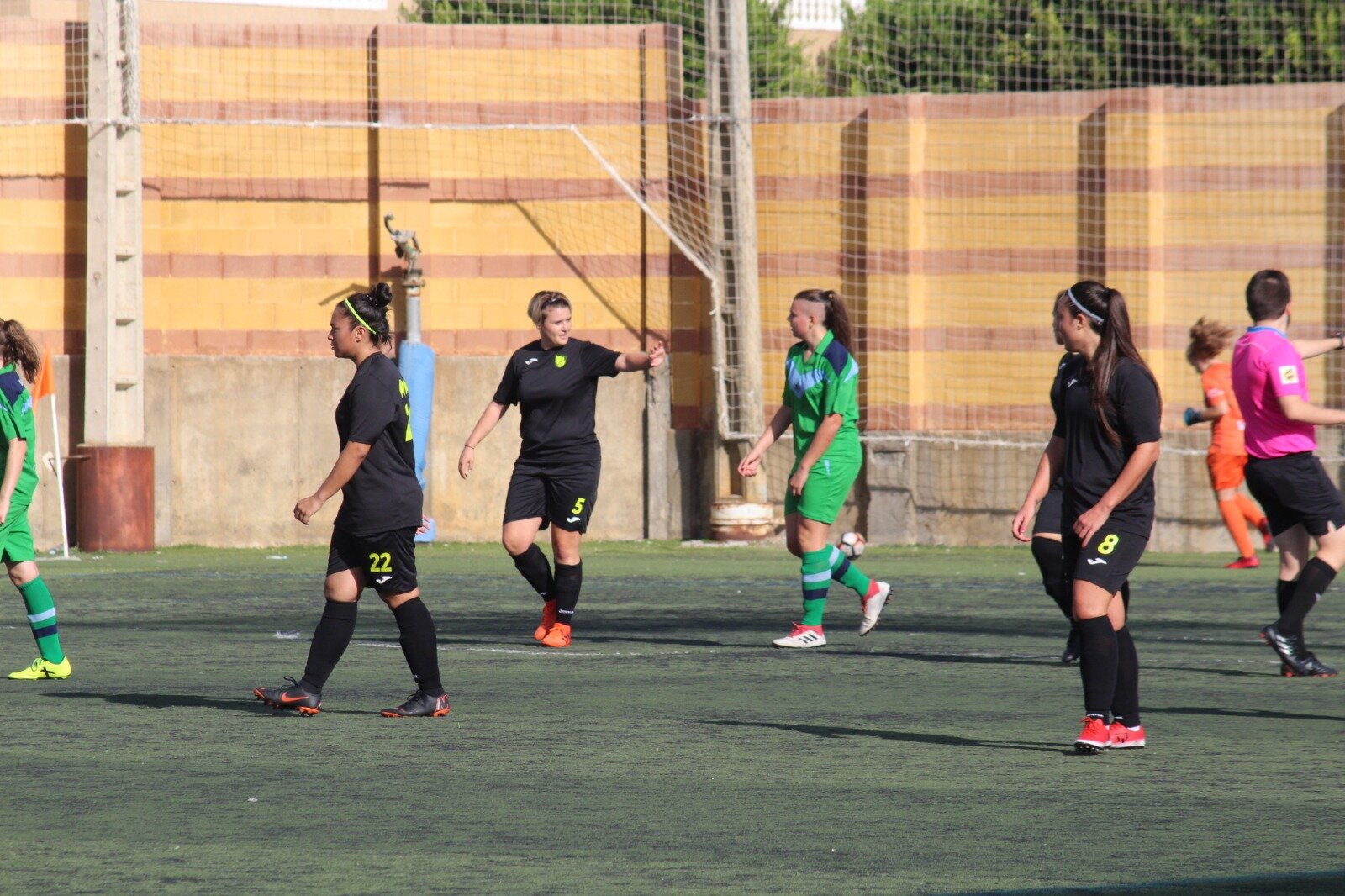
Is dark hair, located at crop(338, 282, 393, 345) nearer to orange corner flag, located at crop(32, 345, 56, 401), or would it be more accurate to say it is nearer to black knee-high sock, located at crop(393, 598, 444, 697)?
black knee-high sock, located at crop(393, 598, 444, 697)

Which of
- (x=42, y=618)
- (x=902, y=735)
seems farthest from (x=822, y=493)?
(x=42, y=618)

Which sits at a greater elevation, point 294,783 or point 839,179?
point 839,179

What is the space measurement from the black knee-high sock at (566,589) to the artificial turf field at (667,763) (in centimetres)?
21

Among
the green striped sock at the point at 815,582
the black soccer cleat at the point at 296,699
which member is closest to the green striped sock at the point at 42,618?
the black soccer cleat at the point at 296,699

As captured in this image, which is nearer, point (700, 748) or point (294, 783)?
point (294, 783)

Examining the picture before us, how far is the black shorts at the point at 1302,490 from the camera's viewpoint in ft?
30.1

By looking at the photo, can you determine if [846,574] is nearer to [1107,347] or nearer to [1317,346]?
[1317,346]

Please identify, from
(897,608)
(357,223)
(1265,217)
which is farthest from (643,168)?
(897,608)

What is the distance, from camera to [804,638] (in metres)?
10.3

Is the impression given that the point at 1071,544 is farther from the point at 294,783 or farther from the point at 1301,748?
the point at 294,783

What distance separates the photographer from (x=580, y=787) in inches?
244

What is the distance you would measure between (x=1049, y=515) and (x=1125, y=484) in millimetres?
2999

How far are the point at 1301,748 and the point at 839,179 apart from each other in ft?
40.9

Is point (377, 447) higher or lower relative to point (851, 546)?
higher
